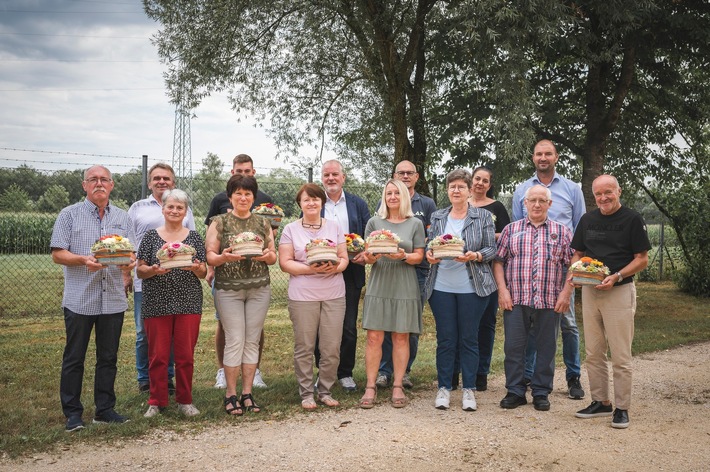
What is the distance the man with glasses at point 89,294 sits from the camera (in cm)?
562

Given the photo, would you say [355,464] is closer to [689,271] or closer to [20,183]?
[20,183]

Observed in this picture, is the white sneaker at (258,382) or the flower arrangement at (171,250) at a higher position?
the flower arrangement at (171,250)

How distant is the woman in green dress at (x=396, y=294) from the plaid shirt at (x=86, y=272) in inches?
94.0

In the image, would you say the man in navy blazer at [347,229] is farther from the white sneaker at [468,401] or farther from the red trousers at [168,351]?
the red trousers at [168,351]

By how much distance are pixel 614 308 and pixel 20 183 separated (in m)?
9.57

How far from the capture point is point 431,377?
7719mm

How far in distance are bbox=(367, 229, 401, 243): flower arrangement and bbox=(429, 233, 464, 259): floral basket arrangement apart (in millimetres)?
370

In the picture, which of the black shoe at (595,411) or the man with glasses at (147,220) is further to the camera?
the man with glasses at (147,220)

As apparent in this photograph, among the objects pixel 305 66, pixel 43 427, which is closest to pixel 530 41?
pixel 305 66

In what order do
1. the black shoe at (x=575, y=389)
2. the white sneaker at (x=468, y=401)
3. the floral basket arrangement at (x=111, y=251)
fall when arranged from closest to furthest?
the floral basket arrangement at (x=111, y=251)
the white sneaker at (x=468, y=401)
the black shoe at (x=575, y=389)

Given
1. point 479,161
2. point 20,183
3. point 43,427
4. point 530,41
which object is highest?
point 530,41

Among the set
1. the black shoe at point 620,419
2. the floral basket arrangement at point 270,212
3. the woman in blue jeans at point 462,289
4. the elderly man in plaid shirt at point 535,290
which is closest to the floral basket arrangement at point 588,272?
the elderly man in plaid shirt at point 535,290

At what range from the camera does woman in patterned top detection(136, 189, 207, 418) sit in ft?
19.3

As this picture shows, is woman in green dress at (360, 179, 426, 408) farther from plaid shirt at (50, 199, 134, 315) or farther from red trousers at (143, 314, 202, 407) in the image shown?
plaid shirt at (50, 199, 134, 315)
